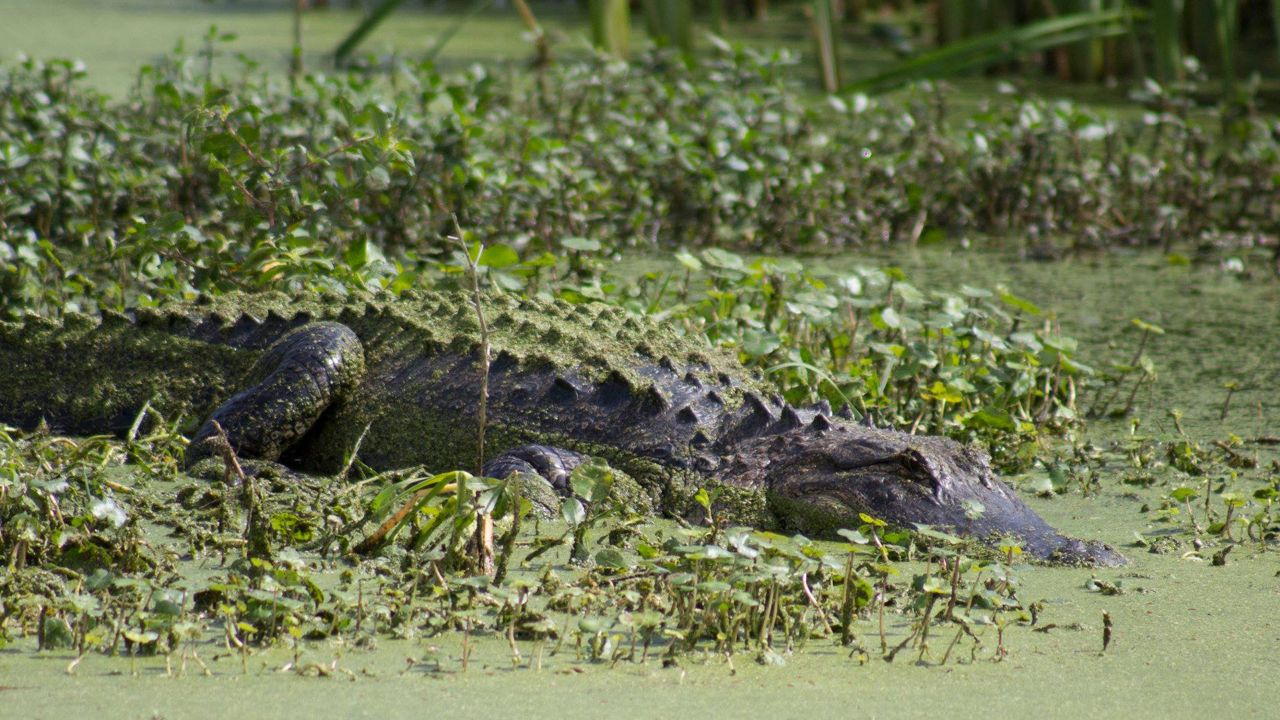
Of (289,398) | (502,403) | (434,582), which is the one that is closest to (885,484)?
(502,403)

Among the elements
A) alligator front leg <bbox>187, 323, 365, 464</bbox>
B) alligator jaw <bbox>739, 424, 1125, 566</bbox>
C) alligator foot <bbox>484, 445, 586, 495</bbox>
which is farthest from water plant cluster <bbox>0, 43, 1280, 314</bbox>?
alligator jaw <bbox>739, 424, 1125, 566</bbox>

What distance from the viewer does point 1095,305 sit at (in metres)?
6.19

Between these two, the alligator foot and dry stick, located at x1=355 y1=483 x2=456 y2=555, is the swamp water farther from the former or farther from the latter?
the alligator foot

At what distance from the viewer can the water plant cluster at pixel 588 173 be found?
5531mm

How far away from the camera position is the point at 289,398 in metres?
4.08

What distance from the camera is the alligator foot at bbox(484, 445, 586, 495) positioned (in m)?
3.74

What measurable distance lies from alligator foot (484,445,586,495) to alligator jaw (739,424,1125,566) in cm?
50

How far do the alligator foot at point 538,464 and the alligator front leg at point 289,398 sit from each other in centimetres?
58

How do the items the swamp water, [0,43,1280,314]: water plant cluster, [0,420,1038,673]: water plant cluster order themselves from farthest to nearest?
1. [0,43,1280,314]: water plant cluster
2. [0,420,1038,673]: water plant cluster
3. the swamp water

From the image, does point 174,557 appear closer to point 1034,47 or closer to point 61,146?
point 61,146

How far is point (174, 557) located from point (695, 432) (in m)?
1.41

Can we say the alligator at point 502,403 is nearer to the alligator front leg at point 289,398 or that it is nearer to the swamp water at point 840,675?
the alligator front leg at point 289,398

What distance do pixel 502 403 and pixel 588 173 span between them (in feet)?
7.37

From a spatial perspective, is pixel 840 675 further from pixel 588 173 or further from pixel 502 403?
pixel 588 173
